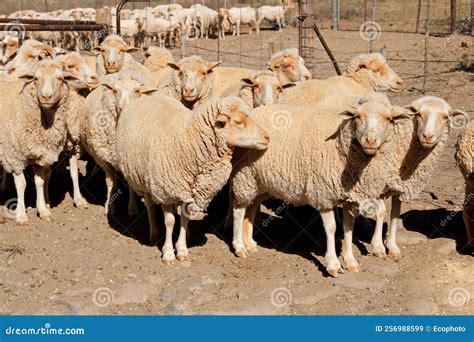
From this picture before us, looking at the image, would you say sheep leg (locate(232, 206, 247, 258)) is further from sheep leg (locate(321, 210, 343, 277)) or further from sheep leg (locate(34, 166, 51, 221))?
sheep leg (locate(34, 166, 51, 221))

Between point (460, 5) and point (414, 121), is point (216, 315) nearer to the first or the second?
point (414, 121)

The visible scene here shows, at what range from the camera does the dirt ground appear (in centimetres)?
532

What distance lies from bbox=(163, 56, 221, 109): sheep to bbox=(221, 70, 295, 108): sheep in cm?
47

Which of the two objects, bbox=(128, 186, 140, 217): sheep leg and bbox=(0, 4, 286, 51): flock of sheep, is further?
bbox=(0, 4, 286, 51): flock of sheep

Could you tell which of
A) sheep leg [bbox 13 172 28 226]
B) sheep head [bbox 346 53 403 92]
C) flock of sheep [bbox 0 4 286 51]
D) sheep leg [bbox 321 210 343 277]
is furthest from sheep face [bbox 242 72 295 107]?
flock of sheep [bbox 0 4 286 51]

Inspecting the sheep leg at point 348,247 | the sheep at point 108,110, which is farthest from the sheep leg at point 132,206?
the sheep leg at point 348,247

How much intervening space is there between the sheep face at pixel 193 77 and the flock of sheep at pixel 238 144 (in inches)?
0.7

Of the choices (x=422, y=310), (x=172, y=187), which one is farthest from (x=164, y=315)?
(x=422, y=310)

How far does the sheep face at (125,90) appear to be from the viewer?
6918 millimetres

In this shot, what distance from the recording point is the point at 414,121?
5840 millimetres

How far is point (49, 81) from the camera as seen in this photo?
677 cm

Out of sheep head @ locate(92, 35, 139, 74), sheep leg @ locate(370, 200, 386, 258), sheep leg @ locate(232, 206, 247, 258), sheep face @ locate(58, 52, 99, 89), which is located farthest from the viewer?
sheep head @ locate(92, 35, 139, 74)

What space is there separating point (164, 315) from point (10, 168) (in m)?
2.96

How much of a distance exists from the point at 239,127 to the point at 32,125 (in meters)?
2.61
